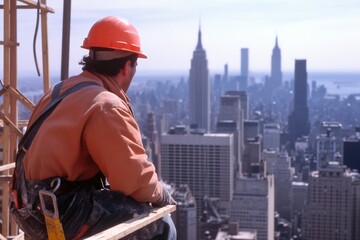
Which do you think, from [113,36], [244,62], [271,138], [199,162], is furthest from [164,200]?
[244,62]

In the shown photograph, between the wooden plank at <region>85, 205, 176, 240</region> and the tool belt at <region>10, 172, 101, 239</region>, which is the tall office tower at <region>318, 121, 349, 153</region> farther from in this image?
the tool belt at <region>10, 172, 101, 239</region>

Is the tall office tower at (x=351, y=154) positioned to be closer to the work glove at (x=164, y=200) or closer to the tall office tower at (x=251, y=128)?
the tall office tower at (x=251, y=128)

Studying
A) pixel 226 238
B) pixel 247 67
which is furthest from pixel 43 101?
pixel 247 67

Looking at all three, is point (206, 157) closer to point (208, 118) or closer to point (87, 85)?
point (208, 118)

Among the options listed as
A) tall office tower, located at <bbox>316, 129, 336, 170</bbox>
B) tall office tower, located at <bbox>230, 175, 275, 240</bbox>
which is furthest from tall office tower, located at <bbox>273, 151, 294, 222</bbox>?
tall office tower, located at <bbox>230, 175, 275, 240</bbox>

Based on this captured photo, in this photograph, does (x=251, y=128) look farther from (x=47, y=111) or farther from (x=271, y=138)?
(x=47, y=111)
